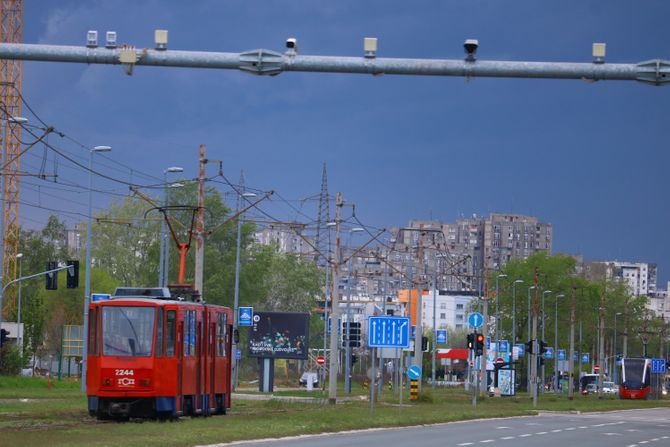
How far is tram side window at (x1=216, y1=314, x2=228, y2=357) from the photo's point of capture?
42000mm

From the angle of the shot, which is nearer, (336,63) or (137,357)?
(336,63)

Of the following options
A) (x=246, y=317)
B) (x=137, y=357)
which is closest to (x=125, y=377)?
(x=137, y=357)

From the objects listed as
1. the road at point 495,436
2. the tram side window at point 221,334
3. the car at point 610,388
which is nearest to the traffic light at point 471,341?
the road at point 495,436

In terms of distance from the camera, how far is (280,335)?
80.8m

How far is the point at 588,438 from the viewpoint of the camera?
124 ft

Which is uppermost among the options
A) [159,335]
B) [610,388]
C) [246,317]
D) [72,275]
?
[72,275]

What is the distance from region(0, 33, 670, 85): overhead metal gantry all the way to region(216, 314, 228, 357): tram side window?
61.6 ft

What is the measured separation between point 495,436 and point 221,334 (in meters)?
9.81

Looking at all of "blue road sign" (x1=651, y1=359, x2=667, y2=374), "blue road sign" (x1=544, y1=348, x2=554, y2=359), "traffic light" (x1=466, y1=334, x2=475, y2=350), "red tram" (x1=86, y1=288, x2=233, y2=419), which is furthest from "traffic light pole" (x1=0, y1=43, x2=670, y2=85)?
"blue road sign" (x1=544, y1=348, x2=554, y2=359)

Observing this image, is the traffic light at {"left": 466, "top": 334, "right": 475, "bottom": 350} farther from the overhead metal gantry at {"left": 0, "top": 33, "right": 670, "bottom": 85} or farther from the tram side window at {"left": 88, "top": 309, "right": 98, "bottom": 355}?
the overhead metal gantry at {"left": 0, "top": 33, "right": 670, "bottom": 85}

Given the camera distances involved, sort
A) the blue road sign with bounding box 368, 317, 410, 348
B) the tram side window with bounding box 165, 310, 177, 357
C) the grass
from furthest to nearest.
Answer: the blue road sign with bounding box 368, 317, 410, 348 → the tram side window with bounding box 165, 310, 177, 357 → the grass

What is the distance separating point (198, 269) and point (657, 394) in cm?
7139

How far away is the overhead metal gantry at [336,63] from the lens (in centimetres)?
2378

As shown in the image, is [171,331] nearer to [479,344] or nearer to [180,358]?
[180,358]
